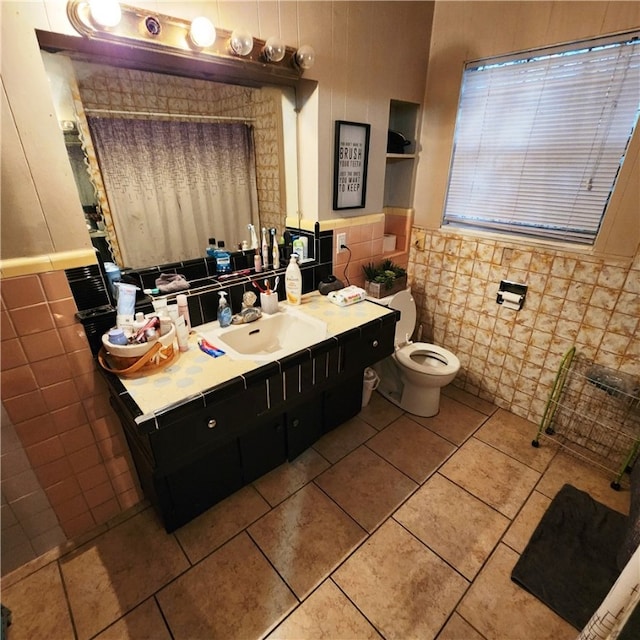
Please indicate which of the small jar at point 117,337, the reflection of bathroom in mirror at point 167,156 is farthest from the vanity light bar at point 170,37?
the small jar at point 117,337

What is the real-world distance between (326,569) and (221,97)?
2.09 m

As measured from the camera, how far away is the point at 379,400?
239 cm

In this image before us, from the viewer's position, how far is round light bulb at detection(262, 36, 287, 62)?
1.39 m

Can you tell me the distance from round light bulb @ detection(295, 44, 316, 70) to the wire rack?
1959 mm

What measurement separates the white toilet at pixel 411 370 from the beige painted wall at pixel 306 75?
2.43 feet

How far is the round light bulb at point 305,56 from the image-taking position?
4.84 ft

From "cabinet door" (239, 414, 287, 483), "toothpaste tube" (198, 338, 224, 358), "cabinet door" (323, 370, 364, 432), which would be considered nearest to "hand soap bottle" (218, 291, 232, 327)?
"toothpaste tube" (198, 338, 224, 358)

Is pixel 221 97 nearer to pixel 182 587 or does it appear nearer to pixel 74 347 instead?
pixel 74 347

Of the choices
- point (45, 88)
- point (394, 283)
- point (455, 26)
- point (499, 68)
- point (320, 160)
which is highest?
point (455, 26)

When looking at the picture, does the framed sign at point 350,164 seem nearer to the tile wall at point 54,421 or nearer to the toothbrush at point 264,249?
the toothbrush at point 264,249

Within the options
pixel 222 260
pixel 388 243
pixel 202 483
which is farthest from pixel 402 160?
pixel 202 483

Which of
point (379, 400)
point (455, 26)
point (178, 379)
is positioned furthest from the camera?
point (379, 400)

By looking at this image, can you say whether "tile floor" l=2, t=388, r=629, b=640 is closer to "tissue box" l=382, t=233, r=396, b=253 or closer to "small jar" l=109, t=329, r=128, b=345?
"small jar" l=109, t=329, r=128, b=345

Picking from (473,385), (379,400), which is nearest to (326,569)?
(379,400)
